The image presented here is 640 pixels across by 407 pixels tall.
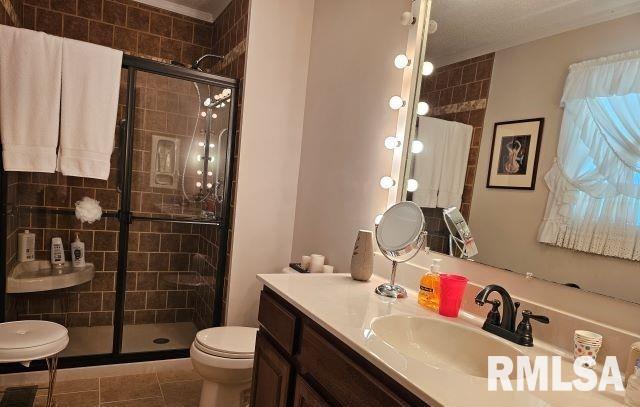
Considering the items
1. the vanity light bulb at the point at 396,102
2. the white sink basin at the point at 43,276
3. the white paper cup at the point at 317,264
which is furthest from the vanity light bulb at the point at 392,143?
the white sink basin at the point at 43,276

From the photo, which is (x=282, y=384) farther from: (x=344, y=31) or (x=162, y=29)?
(x=162, y=29)

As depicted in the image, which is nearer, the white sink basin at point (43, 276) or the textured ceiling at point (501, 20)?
the textured ceiling at point (501, 20)

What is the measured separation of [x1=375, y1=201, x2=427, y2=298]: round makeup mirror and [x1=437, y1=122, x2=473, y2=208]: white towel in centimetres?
13

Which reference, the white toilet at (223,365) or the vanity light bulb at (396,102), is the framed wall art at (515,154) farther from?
the white toilet at (223,365)

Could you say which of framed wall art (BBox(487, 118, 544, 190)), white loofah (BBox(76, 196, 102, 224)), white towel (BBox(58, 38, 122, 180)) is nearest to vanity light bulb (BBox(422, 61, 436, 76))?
framed wall art (BBox(487, 118, 544, 190))

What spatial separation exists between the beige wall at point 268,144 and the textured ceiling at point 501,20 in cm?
109

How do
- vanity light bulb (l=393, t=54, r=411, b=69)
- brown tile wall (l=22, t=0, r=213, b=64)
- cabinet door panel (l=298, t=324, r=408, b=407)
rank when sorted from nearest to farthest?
cabinet door panel (l=298, t=324, r=408, b=407) → vanity light bulb (l=393, t=54, r=411, b=69) → brown tile wall (l=22, t=0, r=213, b=64)

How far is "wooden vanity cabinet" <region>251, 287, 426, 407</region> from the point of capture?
924mm

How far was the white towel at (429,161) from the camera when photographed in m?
1.57

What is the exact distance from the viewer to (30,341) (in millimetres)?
1665

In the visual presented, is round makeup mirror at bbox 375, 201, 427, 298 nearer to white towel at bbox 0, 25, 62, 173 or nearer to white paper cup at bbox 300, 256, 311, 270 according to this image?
white paper cup at bbox 300, 256, 311, 270

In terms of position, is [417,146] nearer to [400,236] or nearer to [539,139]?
[400,236]

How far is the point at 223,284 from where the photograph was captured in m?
2.56

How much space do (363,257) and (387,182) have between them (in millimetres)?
373
